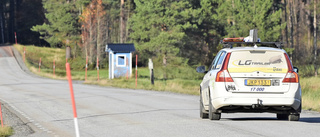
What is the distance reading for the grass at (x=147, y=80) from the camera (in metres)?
28.2

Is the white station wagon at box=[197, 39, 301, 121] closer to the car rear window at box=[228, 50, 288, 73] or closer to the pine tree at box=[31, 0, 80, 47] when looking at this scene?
the car rear window at box=[228, 50, 288, 73]

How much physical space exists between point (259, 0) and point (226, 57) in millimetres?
52428

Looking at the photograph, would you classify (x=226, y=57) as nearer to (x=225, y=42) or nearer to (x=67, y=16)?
(x=225, y=42)

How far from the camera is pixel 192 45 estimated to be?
70.9 m

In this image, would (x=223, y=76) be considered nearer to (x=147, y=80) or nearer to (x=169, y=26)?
(x=147, y=80)

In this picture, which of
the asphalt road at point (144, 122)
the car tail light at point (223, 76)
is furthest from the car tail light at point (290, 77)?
the car tail light at point (223, 76)

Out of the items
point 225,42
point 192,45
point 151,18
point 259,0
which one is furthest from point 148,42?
point 225,42

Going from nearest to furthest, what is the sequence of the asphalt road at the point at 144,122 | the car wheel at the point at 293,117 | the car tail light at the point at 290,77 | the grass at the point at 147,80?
the asphalt road at the point at 144,122, the car tail light at the point at 290,77, the car wheel at the point at 293,117, the grass at the point at 147,80

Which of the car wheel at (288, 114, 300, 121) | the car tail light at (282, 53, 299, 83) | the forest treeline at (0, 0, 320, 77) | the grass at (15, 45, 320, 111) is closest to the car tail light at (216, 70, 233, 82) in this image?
the car tail light at (282, 53, 299, 83)

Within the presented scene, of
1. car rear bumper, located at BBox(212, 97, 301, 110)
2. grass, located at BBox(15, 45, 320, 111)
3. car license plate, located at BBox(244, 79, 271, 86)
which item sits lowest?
grass, located at BBox(15, 45, 320, 111)

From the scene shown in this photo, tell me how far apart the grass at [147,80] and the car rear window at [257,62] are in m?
6.13

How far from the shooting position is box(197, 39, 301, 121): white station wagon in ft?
40.1

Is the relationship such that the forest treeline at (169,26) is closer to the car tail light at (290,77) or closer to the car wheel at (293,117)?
the car wheel at (293,117)

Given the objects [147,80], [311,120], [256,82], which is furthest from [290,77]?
[147,80]
